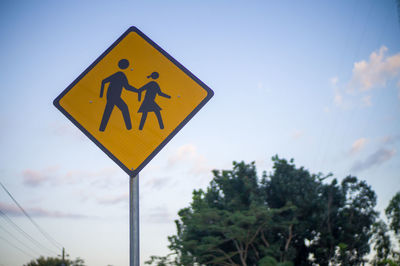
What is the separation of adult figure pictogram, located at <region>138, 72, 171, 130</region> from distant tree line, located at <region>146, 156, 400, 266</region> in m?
21.0

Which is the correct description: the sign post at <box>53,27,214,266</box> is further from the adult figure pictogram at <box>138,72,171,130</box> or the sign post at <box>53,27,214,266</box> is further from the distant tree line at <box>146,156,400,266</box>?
the distant tree line at <box>146,156,400,266</box>

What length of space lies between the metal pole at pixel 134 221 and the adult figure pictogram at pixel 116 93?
386 millimetres

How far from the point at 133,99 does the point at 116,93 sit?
11 centimetres

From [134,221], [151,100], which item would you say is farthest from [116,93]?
[134,221]

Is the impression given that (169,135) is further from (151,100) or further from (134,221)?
(134,221)

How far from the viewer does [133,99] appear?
2.09 meters

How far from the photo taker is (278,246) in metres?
23.8

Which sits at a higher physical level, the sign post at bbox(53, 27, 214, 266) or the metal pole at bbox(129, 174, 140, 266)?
the sign post at bbox(53, 27, 214, 266)

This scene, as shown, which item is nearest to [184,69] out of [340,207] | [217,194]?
[217,194]

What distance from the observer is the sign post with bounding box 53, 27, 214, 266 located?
6.48 feet

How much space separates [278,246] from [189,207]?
7.10m

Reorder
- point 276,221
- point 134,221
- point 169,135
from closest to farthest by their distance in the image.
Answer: point 134,221 < point 169,135 < point 276,221

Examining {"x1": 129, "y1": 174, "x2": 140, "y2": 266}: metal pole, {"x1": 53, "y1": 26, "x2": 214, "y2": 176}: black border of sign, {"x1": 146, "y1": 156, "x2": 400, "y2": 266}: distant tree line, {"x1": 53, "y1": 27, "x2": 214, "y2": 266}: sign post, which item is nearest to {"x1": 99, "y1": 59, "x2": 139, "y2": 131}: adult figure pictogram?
{"x1": 53, "y1": 27, "x2": 214, "y2": 266}: sign post

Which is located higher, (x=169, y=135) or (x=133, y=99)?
(x=133, y=99)
